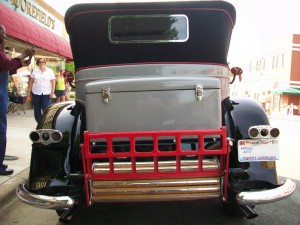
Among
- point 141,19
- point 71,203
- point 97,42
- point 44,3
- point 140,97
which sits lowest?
point 71,203

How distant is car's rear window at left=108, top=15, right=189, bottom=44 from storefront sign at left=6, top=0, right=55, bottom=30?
10.1 metres

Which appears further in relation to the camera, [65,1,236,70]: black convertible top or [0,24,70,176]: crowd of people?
[0,24,70,176]: crowd of people

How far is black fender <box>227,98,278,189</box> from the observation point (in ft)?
10.0

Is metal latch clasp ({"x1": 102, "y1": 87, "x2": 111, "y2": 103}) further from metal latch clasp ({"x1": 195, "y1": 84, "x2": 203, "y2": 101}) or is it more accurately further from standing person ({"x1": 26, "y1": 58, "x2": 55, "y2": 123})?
standing person ({"x1": 26, "y1": 58, "x2": 55, "y2": 123})

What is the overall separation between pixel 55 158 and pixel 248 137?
1.73 metres

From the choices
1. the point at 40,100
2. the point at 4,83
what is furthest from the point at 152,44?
the point at 40,100

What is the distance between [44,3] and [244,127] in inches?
578

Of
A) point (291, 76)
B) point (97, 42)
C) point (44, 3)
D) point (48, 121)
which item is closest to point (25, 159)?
point (48, 121)

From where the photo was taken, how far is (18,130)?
28.6 ft

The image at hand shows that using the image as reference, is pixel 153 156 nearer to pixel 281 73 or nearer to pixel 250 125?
pixel 250 125

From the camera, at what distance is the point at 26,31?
33.1ft

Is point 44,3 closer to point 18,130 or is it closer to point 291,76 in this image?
point 18,130

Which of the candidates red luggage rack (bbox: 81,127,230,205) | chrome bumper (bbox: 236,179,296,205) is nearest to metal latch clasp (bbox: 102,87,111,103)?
red luggage rack (bbox: 81,127,230,205)

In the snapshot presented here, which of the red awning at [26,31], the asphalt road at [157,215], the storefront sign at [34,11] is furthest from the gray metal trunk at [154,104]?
the storefront sign at [34,11]
